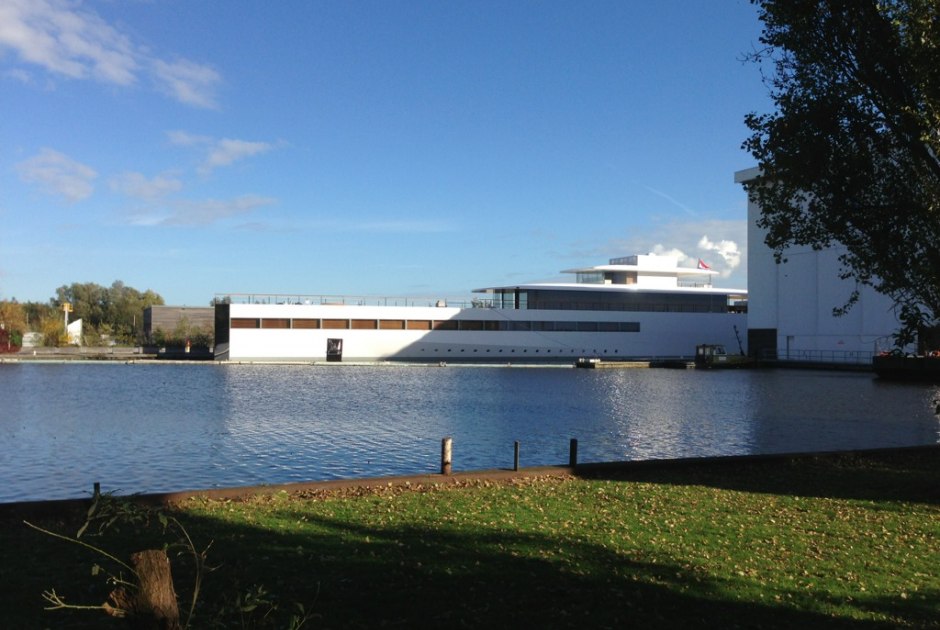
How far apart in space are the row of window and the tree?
60104 mm

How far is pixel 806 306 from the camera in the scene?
65312 millimetres

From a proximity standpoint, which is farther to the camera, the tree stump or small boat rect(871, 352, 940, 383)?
small boat rect(871, 352, 940, 383)

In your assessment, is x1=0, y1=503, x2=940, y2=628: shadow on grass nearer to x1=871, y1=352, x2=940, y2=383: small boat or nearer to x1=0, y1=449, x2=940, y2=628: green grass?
x1=0, y1=449, x2=940, y2=628: green grass

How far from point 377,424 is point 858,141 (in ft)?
54.2

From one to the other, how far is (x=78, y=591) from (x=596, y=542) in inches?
199

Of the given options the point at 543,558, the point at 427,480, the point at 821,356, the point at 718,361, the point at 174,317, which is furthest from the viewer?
the point at 174,317

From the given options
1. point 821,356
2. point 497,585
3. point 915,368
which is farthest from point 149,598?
point 821,356

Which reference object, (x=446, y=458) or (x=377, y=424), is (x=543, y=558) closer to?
(x=446, y=458)

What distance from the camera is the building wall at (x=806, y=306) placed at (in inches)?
2395

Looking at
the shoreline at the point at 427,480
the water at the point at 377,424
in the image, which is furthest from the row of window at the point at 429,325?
the shoreline at the point at 427,480

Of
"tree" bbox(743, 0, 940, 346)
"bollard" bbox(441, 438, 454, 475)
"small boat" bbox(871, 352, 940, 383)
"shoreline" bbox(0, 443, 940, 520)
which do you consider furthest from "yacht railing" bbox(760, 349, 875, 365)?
"bollard" bbox(441, 438, 454, 475)

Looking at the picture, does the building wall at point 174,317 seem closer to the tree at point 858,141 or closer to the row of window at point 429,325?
the row of window at point 429,325

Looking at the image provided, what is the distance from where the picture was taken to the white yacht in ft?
230

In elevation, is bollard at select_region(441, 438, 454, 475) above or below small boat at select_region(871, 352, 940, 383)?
below
